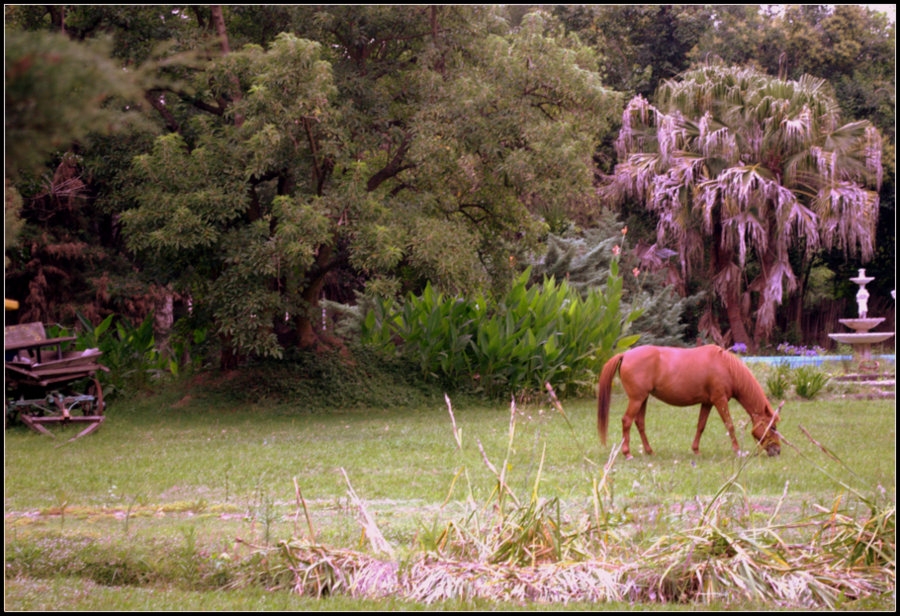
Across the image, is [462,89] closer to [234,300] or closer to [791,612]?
[234,300]

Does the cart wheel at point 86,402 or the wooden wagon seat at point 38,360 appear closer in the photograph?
the wooden wagon seat at point 38,360

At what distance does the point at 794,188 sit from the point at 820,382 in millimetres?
9181

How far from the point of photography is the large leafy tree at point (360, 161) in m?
12.6

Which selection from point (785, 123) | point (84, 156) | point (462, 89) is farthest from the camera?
point (785, 123)

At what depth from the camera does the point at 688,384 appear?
9.71 m

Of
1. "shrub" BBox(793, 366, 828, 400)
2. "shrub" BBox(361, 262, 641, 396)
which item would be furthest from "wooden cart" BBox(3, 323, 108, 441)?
"shrub" BBox(793, 366, 828, 400)

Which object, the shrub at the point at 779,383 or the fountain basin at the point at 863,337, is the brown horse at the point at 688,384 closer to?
the shrub at the point at 779,383

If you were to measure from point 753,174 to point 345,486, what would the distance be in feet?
53.4

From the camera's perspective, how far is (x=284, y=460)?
1013 cm

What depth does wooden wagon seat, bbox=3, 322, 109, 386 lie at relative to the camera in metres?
12.6

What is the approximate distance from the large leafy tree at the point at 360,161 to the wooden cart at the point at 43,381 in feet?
6.51

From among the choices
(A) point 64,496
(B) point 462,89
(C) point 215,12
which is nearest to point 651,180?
(B) point 462,89

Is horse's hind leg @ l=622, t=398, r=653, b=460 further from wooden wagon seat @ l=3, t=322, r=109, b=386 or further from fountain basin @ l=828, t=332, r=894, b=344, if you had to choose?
fountain basin @ l=828, t=332, r=894, b=344

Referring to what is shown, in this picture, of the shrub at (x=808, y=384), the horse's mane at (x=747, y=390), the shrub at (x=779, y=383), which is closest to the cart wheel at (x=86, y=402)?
the horse's mane at (x=747, y=390)
